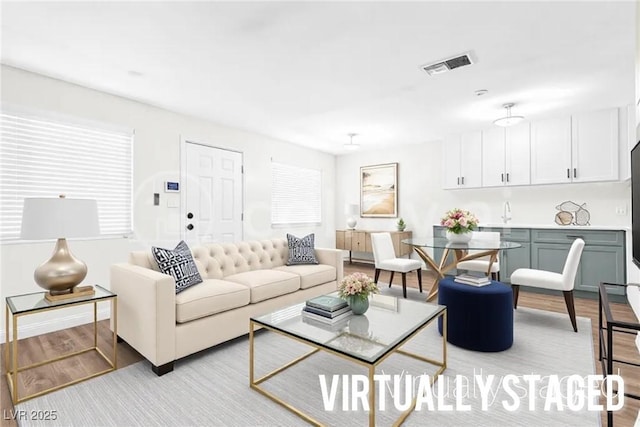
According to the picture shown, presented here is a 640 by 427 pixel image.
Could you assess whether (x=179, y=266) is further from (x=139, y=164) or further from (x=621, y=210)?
(x=621, y=210)

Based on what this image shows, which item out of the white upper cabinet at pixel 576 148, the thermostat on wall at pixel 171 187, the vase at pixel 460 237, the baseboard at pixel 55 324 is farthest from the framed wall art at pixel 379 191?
the baseboard at pixel 55 324

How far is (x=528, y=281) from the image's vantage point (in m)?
3.16

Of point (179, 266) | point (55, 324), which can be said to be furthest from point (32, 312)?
point (55, 324)

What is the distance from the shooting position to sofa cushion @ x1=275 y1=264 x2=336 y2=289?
11.0 ft

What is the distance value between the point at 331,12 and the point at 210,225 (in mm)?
3208

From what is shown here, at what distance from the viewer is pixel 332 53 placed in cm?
263

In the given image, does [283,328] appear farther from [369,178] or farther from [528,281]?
[369,178]

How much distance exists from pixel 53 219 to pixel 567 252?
536 cm

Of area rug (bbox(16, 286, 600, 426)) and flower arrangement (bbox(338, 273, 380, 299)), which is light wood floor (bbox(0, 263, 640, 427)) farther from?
flower arrangement (bbox(338, 273, 380, 299))

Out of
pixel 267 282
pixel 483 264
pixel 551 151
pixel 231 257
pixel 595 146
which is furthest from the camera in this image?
pixel 551 151

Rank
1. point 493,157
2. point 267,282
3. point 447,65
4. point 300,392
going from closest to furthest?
1. point 300,392
2. point 447,65
3. point 267,282
4. point 493,157

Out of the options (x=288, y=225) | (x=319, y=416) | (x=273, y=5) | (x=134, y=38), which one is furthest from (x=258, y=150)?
(x=319, y=416)

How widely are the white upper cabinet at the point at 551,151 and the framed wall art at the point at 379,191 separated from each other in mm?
2268

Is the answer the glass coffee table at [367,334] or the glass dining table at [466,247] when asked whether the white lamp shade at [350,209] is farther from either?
the glass coffee table at [367,334]
